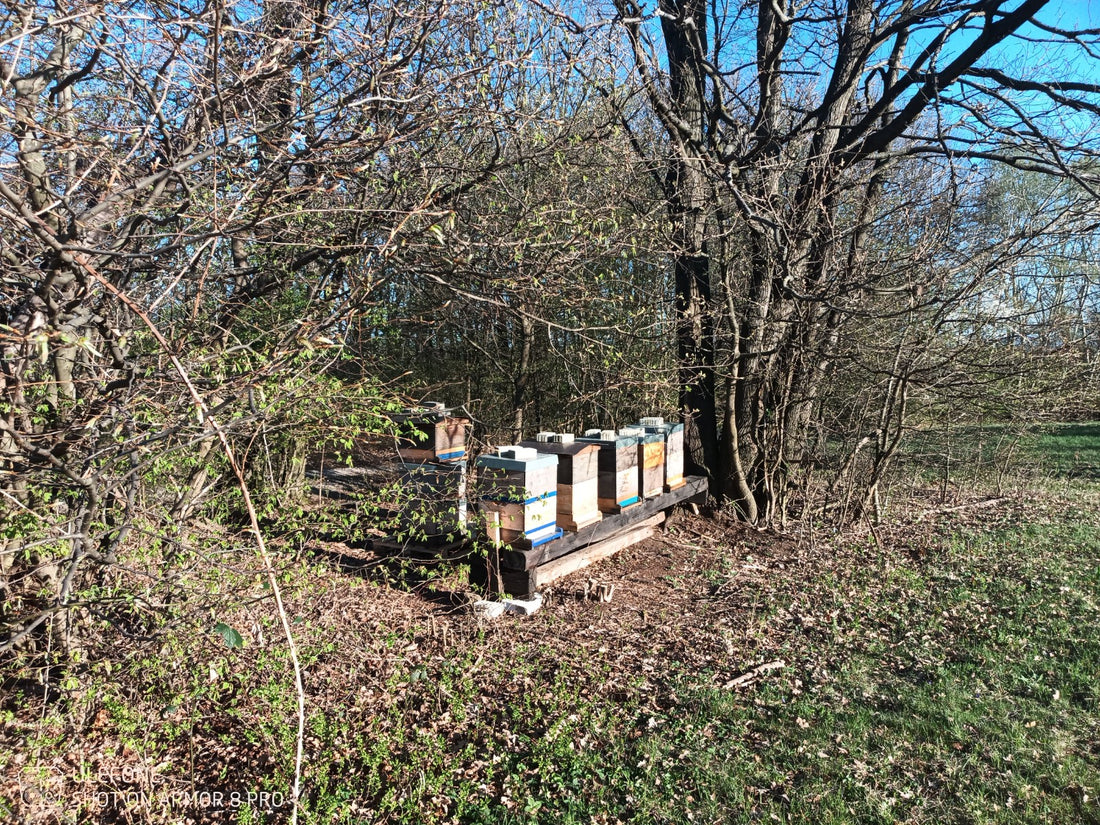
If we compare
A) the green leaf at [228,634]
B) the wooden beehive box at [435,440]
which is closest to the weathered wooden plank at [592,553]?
the wooden beehive box at [435,440]

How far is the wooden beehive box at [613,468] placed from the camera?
605 cm

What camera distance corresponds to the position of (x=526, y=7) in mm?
6250

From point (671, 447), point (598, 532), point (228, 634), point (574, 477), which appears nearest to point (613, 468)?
point (598, 532)

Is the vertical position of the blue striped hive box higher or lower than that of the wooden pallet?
higher

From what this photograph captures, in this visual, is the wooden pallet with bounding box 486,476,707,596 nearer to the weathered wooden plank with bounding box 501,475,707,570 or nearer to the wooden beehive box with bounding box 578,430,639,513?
the weathered wooden plank with bounding box 501,475,707,570

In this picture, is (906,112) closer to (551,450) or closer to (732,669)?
(551,450)

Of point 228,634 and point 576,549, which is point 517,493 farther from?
point 228,634

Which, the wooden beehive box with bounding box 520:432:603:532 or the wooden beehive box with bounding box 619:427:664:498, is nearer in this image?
the wooden beehive box with bounding box 520:432:603:532

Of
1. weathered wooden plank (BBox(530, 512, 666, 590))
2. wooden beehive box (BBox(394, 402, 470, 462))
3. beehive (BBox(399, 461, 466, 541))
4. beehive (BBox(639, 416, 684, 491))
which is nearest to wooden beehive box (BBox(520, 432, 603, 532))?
weathered wooden plank (BBox(530, 512, 666, 590))

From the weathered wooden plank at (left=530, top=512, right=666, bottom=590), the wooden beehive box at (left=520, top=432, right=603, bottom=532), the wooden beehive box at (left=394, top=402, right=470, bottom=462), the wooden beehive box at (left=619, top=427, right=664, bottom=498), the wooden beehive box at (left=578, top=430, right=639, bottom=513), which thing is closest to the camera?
the wooden beehive box at (left=394, top=402, right=470, bottom=462)

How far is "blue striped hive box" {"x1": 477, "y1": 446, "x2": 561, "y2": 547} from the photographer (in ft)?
16.3

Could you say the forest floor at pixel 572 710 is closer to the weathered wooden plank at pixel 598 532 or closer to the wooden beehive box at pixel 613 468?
the weathered wooden plank at pixel 598 532

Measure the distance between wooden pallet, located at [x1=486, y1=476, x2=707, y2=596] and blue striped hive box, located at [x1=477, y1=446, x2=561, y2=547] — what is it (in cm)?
13

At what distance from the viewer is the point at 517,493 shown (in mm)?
4988
